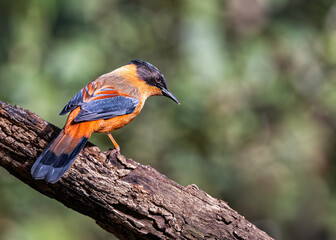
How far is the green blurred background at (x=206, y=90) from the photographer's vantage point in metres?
5.55

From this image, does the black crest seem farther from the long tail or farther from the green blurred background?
the long tail

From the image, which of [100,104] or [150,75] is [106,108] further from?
[150,75]

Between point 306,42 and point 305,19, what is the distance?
337 millimetres

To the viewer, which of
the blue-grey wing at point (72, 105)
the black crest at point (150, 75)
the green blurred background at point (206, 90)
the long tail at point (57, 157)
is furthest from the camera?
the green blurred background at point (206, 90)

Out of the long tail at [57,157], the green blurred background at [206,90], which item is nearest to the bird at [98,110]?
the long tail at [57,157]

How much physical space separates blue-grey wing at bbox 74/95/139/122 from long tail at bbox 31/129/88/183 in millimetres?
214

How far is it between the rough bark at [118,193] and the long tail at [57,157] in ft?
0.20

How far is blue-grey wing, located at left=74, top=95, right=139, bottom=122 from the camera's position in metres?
3.84

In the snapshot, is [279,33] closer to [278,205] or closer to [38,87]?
[278,205]

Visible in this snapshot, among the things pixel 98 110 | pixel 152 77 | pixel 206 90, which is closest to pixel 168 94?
pixel 152 77

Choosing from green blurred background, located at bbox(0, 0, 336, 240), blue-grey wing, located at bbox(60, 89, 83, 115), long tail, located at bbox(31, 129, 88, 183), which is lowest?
long tail, located at bbox(31, 129, 88, 183)

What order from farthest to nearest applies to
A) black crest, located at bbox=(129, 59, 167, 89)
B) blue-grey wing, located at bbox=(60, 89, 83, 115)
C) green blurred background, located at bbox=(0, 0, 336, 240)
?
green blurred background, located at bbox=(0, 0, 336, 240) → black crest, located at bbox=(129, 59, 167, 89) → blue-grey wing, located at bbox=(60, 89, 83, 115)

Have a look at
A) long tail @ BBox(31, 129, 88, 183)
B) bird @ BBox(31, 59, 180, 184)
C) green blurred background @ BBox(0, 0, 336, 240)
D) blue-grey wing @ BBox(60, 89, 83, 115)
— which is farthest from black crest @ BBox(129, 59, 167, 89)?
long tail @ BBox(31, 129, 88, 183)

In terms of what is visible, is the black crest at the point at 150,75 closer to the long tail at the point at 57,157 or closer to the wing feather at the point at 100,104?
the wing feather at the point at 100,104
